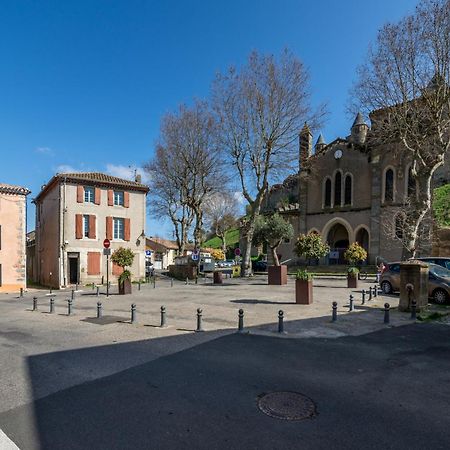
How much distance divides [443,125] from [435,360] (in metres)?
14.3

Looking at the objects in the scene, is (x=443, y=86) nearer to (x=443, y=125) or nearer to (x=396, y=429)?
(x=443, y=125)

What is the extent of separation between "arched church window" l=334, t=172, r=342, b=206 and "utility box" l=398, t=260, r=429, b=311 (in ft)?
94.0

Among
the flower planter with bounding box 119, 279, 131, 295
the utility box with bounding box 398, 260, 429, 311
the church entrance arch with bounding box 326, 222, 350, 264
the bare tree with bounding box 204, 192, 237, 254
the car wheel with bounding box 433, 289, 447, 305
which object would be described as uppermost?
the bare tree with bounding box 204, 192, 237, 254

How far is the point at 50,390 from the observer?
538 cm

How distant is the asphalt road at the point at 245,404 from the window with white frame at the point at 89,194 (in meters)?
24.7

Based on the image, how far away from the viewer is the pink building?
26.3 metres

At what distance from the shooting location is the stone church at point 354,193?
34.9 meters

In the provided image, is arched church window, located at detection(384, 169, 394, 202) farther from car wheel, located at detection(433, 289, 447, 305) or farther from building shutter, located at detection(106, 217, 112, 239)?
building shutter, located at detection(106, 217, 112, 239)

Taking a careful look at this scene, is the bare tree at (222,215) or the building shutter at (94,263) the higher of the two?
the bare tree at (222,215)

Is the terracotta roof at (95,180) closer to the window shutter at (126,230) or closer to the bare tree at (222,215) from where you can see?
the window shutter at (126,230)

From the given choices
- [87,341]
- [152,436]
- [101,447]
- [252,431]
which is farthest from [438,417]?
[87,341]

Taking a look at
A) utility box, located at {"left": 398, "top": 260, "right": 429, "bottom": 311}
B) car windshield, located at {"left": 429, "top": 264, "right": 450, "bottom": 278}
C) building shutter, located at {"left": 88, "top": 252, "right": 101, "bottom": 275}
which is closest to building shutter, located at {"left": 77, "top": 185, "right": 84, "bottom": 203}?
building shutter, located at {"left": 88, "top": 252, "right": 101, "bottom": 275}

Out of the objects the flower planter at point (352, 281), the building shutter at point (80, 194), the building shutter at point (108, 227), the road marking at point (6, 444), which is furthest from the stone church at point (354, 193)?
the road marking at point (6, 444)

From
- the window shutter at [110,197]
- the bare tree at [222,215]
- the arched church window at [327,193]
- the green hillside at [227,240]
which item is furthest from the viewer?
the green hillside at [227,240]
